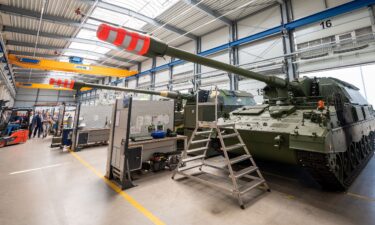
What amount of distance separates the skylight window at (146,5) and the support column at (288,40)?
13.8 feet

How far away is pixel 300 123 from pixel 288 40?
5094 mm

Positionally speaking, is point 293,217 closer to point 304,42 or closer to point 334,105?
point 334,105

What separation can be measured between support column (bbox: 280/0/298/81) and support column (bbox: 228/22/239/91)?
2061 millimetres

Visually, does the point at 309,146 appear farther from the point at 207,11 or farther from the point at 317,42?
the point at 207,11

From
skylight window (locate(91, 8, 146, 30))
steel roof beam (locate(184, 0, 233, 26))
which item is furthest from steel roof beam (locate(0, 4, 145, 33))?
steel roof beam (locate(184, 0, 233, 26))

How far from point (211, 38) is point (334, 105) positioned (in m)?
7.67

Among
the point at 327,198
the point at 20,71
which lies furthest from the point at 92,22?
the point at 20,71

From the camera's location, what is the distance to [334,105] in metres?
2.99

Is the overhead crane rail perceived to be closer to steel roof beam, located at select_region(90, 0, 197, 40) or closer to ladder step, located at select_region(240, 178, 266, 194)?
steel roof beam, located at select_region(90, 0, 197, 40)

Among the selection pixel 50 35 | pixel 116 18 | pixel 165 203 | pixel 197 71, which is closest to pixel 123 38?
pixel 165 203

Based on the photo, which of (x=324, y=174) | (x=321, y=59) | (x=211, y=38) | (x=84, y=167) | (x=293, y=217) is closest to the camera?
(x=293, y=217)

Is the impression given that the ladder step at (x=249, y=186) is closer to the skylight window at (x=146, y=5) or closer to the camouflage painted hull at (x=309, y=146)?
the camouflage painted hull at (x=309, y=146)

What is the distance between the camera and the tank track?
233cm

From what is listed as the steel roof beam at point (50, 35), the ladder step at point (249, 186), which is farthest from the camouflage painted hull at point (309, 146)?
the steel roof beam at point (50, 35)
